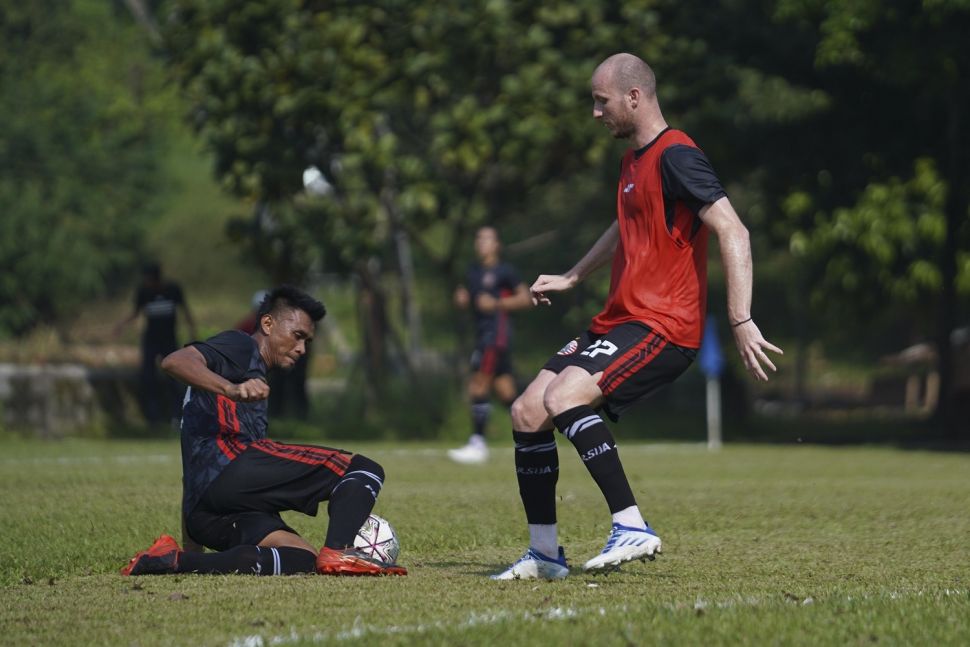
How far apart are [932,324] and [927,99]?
890 cm

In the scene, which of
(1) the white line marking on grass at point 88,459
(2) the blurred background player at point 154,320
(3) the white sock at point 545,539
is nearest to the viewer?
(3) the white sock at point 545,539

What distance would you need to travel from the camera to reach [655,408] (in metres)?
28.3

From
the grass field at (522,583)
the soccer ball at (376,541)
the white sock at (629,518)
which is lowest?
the grass field at (522,583)

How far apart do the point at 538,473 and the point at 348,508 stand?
836 mm

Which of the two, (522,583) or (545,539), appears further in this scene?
(545,539)

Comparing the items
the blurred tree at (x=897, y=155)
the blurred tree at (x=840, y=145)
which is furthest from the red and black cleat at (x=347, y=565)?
the blurred tree at (x=840, y=145)

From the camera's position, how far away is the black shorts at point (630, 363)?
6.55 m

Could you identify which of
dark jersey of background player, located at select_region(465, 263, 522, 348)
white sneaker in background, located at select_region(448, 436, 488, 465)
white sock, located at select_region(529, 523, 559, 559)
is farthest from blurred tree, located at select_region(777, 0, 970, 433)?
white sock, located at select_region(529, 523, 559, 559)

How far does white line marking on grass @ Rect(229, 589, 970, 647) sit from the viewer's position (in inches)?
195

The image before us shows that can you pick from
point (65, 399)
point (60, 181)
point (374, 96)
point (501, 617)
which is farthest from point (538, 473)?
point (60, 181)

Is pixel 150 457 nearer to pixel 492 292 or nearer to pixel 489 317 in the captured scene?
pixel 489 317

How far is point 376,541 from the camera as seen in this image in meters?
6.98

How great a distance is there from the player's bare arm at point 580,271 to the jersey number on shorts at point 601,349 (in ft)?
1.90

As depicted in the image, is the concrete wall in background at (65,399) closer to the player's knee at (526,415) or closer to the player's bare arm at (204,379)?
the player's bare arm at (204,379)
